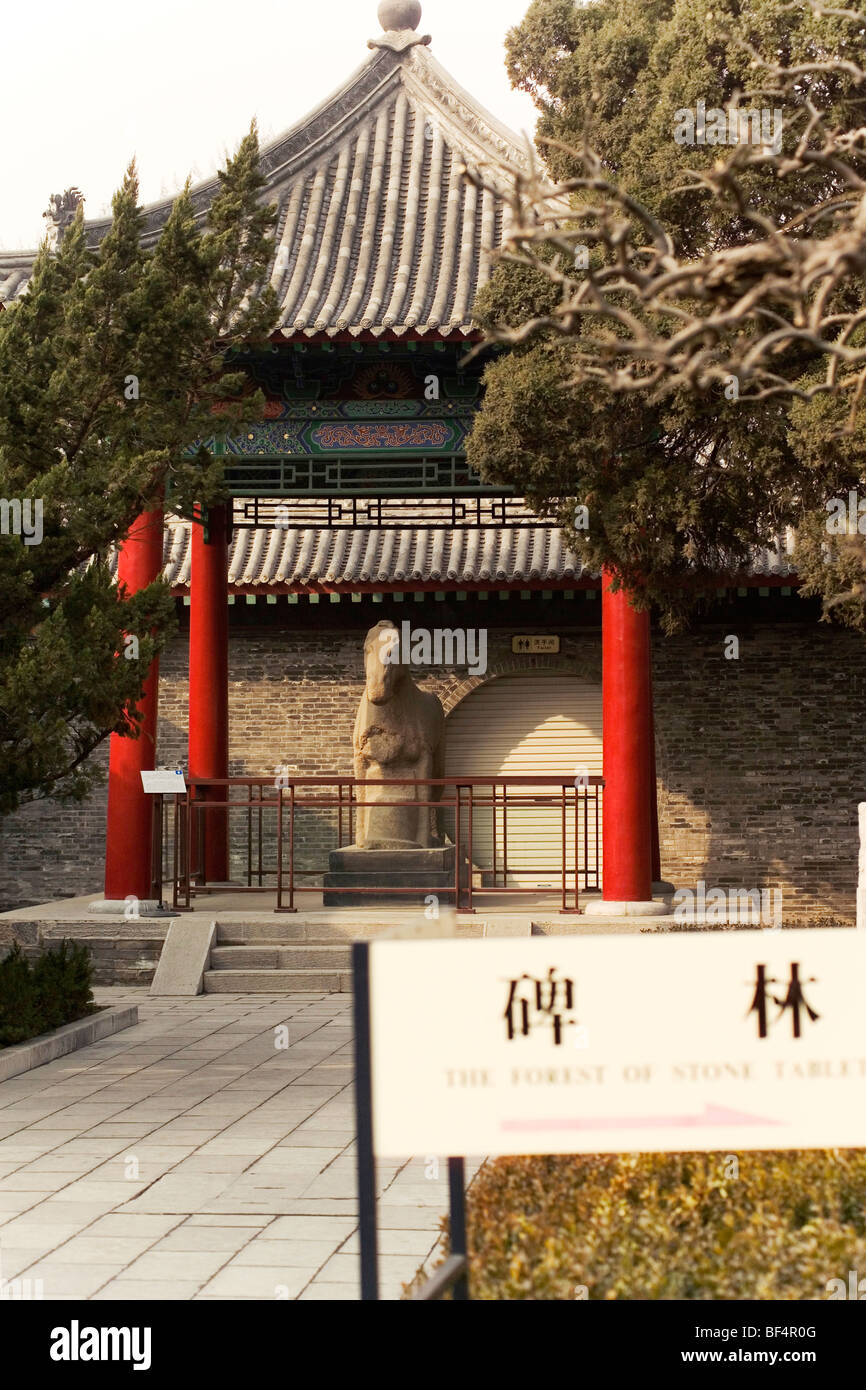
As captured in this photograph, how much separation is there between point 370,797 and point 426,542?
483cm

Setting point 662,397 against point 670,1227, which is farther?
point 662,397

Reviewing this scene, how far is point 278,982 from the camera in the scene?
11930mm

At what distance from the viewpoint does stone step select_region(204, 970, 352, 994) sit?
39.1 feet

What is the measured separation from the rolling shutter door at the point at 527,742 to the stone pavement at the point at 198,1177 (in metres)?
7.85

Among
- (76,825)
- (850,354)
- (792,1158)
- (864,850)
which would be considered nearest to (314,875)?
(76,825)

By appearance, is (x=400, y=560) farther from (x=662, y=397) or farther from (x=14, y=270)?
(x=662, y=397)

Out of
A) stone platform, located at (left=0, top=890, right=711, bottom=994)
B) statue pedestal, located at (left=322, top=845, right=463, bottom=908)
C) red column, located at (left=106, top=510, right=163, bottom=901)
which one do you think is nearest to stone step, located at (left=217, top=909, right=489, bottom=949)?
stone platform, located at (left=0, top=890, right=711, bottom=994)

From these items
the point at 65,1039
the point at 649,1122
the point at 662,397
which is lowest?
the point at 65,1039

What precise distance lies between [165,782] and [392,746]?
1.94 metres

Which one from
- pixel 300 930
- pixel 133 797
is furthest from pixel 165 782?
pixel 300 930

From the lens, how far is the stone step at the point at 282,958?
12.1 m

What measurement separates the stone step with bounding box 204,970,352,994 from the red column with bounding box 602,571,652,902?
2.21 meters

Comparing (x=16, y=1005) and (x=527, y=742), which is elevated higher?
(x=527, y=742)

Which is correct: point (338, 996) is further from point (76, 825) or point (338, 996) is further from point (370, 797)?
point (76, 825)
